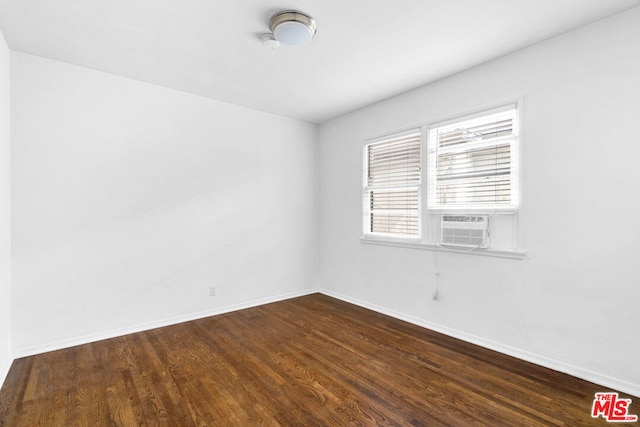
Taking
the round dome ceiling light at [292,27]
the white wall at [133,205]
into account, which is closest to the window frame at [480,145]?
the round dome ceiling light at [292,27]

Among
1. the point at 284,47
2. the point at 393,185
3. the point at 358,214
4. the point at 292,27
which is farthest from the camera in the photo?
the point at 358,214

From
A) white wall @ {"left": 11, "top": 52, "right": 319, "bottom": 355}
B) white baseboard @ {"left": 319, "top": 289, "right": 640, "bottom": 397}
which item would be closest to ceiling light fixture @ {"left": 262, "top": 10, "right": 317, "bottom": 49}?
white wall @ {"left": 11, "top": 52, "right": 319, "bottom": 355}

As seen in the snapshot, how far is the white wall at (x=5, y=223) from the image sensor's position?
2.38m

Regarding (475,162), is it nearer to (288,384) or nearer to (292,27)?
(292,27)

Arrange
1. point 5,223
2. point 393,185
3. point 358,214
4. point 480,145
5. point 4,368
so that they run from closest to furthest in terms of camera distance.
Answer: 1. point 4,368
2. point 5,223
3. point 480,145
4. point 393,185
5. point 358,214

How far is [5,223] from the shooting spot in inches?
97.9

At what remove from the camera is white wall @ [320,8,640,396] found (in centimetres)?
214

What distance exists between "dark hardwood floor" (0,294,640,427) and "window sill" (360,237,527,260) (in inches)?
33.7

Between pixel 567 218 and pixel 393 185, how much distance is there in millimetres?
1746

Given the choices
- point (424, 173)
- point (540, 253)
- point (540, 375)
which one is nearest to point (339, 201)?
point (424, 173)

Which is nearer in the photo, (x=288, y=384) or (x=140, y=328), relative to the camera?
(x=288, y=384)

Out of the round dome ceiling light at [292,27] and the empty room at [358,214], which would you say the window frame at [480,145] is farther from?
the round dome ceiling light at [292,27]

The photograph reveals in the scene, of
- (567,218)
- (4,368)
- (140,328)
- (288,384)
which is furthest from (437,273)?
(4,368)

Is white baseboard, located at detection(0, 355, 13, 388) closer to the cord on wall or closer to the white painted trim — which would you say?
the white painted trim
